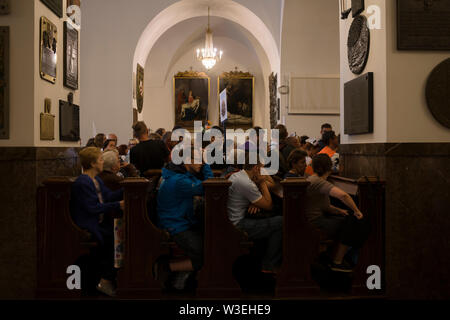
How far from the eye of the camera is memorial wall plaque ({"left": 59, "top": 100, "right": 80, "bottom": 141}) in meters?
4.54

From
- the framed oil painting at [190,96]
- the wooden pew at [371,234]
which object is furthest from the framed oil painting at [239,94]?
the wooden pew at [371,234]

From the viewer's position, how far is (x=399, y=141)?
3.94 m

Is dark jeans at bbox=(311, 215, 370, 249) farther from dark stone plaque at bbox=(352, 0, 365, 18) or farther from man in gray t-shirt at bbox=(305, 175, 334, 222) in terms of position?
dark stone plaque at bbox=(352, 0, 365, 18)

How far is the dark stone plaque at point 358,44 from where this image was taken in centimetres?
434

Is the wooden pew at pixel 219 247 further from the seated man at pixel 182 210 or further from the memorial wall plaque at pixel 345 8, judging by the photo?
the memorial wall plaque at pixel 345 8

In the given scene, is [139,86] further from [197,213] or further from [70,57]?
[197,213]

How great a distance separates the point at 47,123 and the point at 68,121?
1.96 feet

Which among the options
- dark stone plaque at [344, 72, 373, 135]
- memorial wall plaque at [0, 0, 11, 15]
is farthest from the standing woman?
dark stone plaque at [344, 72, 373, 135]

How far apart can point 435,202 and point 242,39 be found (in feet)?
42.4

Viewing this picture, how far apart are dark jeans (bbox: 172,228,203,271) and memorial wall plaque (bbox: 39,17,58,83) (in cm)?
194

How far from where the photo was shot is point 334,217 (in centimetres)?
408

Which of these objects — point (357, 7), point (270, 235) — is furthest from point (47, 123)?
point (357, 7)

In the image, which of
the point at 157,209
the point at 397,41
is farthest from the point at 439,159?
the point at 157,209

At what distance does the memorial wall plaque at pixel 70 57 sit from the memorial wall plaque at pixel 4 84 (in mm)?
815
